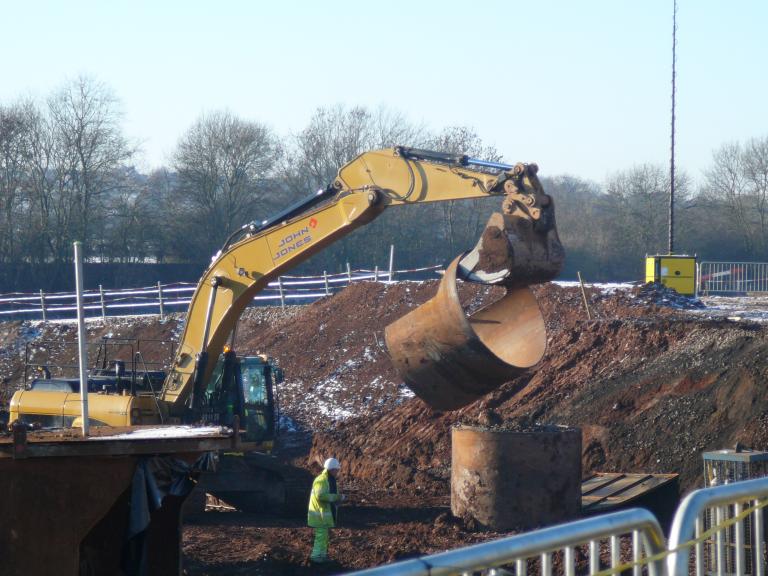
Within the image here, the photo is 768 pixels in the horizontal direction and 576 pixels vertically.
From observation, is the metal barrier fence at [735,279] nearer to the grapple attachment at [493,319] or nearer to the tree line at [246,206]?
the tree line at [246,206]

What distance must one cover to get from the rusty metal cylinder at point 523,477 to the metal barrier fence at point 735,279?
103ft

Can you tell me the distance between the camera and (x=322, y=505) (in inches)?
430

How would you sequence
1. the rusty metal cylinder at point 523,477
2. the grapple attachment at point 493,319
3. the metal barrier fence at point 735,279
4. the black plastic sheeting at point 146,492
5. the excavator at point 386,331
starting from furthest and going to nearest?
the metal barrier fence at point 735,279, the rusty metal cylinder at point 523,477, the excavator at point 386,331, the grapple attachment at point 493,319, the black plastic sheeting at point 146,492

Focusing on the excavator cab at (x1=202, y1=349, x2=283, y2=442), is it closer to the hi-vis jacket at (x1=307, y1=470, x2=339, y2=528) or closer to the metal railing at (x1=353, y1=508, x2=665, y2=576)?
the hi-vis jacket at (x1=307, y1=470, x2=339, y2=528)

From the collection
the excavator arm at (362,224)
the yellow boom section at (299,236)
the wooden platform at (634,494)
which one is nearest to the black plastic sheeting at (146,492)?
the excavator arm at (362,224)

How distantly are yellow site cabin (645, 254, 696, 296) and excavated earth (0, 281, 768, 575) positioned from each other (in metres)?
3.52

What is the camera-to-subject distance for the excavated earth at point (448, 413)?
41.0ft

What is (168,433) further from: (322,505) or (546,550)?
(546,550)

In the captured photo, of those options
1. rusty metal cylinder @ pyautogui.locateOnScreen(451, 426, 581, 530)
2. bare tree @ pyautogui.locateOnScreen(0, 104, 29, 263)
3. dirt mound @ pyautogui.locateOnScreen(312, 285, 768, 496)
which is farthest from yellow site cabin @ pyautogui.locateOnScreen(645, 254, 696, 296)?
bare tree @ pyautogui.locateOnScreen(0, 104, 29, 263)

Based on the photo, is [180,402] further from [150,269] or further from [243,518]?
[150,269]

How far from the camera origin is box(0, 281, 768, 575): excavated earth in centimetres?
1249

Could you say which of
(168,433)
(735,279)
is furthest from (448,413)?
(735,279)

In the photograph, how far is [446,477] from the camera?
649 inches

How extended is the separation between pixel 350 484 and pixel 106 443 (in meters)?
10.8
